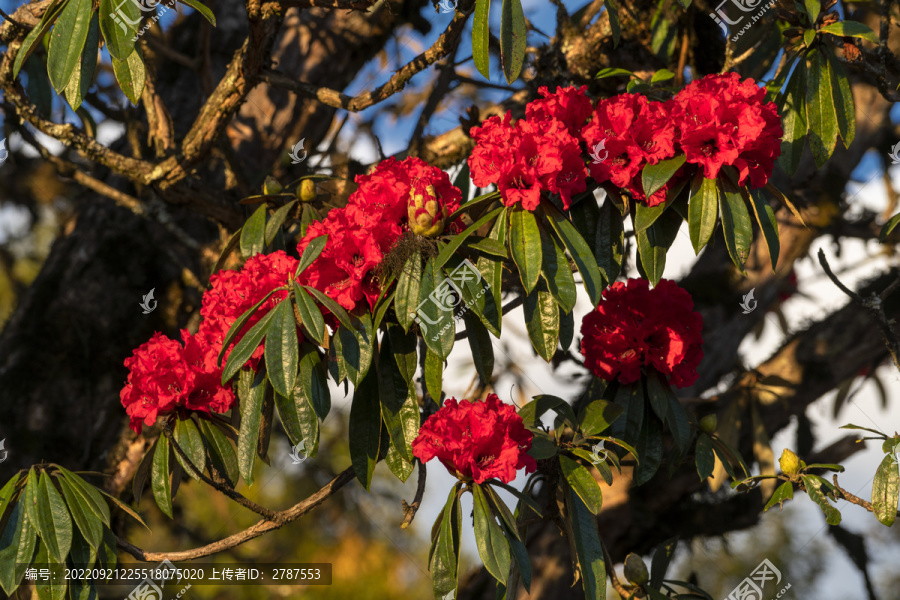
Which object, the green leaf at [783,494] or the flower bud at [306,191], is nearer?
the green leaf at [783,494]

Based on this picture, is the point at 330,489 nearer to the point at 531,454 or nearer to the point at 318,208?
the point at 531,454

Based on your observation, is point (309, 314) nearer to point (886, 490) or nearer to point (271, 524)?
point (271, 524)

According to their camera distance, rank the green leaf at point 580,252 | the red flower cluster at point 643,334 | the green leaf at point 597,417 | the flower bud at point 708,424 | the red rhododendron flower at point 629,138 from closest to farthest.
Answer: the green leaf at point 580,252 → the red rhododendron flower at point 629,138 → the green leaf at point 597,417 → the red flower cluster at point 643,334 → the flower bud at point 708,424

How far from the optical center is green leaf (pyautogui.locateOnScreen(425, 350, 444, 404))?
4.18ft

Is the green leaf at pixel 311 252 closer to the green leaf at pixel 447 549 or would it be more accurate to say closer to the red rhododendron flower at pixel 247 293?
the red rhododendron flower at pixel 247 293

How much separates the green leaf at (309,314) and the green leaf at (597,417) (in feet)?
1.77

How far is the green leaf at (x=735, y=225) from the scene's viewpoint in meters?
1.18

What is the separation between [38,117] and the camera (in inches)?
77.4

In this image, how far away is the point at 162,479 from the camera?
1.42 meters

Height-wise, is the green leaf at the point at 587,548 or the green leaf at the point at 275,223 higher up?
the green leaf at the point at 275,223

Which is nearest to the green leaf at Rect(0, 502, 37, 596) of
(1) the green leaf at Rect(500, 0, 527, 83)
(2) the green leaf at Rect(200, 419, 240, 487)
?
(2) the green leaf at Rect(200, 419, 240, 487)

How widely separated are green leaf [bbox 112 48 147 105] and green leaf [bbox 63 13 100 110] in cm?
4

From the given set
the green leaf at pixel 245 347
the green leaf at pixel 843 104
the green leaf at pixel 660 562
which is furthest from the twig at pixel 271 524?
the green leaf at pixel 843 104

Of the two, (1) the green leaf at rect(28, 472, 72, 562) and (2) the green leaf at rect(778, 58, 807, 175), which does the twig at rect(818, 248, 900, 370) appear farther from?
(1) the green leaf at rect(28, 472, 72, 562)
